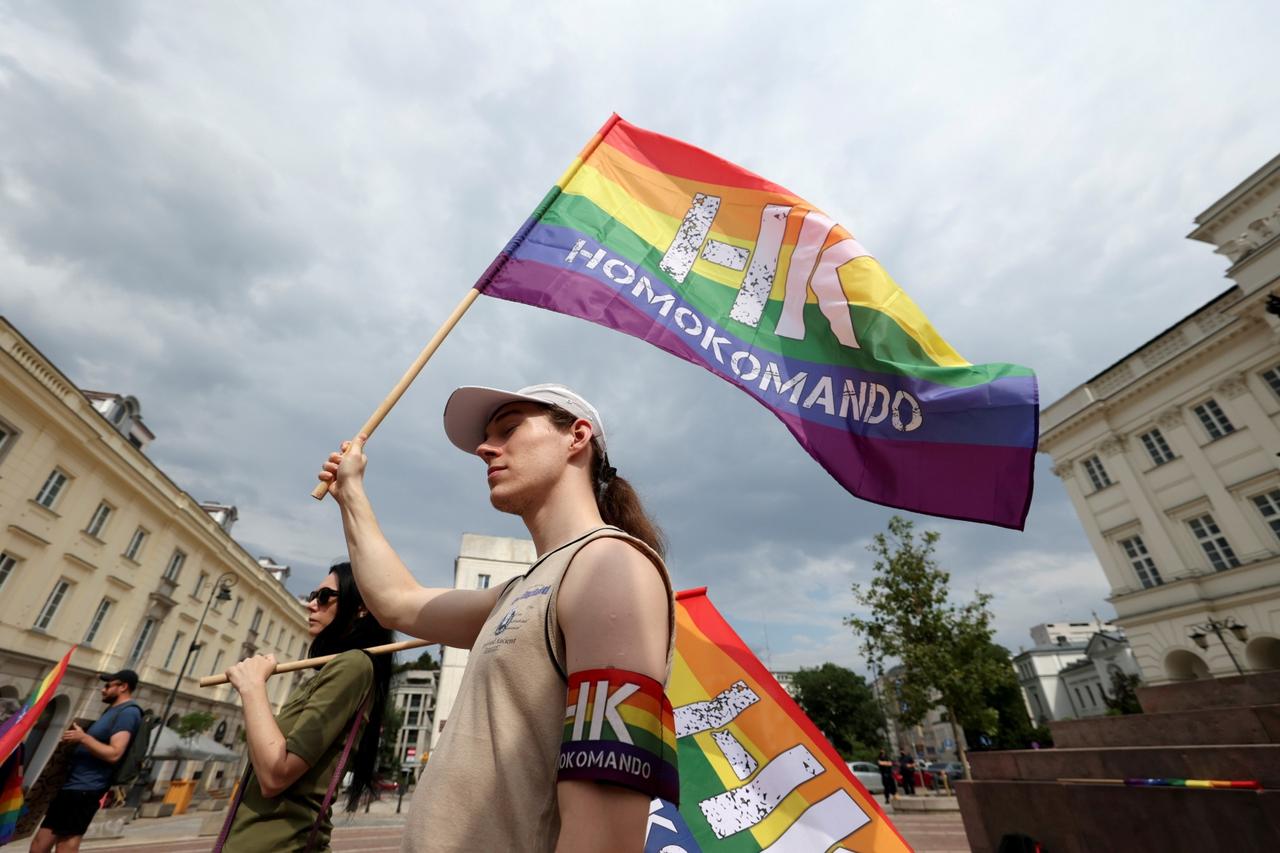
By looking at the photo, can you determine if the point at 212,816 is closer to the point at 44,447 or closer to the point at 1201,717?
the point at 44,447

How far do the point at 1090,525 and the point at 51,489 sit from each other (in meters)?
40.7

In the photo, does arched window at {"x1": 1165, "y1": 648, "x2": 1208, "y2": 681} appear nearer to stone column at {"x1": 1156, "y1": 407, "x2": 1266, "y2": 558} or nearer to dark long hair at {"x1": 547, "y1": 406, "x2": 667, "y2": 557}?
stone column at {"x1": 1156, "y1": 407, "x2": 1266, "y2": 558}

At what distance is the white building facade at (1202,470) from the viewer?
20.1 m

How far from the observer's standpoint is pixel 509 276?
353 centimetres

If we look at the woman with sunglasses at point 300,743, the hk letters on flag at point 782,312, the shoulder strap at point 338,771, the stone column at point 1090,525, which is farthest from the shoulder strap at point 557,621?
the stone column at point 1090,525

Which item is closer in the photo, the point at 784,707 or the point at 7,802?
the point at 784,707

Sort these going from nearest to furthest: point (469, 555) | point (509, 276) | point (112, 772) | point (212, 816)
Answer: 1. point (509, 276)
2. point (112, 772)
3. point (212, 816)
4. point (469, 555)

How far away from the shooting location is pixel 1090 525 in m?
26.0

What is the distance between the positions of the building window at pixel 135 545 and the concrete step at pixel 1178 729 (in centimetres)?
3015

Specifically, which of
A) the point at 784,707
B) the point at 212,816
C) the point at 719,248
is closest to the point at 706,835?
the point at 784,707

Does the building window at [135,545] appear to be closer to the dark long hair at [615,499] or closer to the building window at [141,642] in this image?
the building window at [141,642]

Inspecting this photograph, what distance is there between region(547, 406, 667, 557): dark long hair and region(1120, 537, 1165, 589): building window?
29928 millimetres

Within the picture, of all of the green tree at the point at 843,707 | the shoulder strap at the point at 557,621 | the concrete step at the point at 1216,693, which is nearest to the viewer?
the shoulder strap at the point at 557,621

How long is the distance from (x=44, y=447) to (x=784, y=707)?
2531 cm
